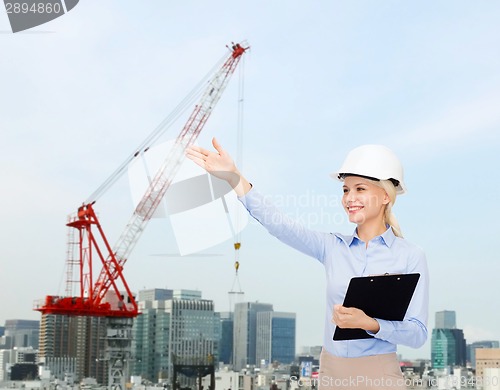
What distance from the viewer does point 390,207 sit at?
250 centimetres

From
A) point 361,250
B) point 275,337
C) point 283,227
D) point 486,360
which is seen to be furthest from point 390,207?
point 275,337

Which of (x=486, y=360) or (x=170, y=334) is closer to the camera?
(x=486, y=360)

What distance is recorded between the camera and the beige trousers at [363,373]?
2.30 m

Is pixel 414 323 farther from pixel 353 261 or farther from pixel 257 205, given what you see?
pixel 257 205

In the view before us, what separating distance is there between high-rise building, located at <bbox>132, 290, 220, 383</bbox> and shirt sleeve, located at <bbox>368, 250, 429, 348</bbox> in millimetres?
62420

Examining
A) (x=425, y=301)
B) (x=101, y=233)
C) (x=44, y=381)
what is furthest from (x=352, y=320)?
(x=44, y=381)

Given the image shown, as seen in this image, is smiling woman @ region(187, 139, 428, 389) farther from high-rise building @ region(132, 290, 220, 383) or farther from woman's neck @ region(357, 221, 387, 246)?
high-rise building @ region(132, 290, 220, 383)

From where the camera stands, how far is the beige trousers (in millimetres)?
2303

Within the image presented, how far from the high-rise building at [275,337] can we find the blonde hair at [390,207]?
6889 centimetres

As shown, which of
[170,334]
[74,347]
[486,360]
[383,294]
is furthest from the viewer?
[170,334]

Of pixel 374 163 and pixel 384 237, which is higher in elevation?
pixel 374 163

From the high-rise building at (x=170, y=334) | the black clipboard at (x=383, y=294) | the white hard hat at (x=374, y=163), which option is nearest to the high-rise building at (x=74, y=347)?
the high-rise building at (x=170, y=334)

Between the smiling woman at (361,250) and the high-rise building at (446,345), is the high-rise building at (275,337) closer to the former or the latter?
the high-rise building at (446,345)

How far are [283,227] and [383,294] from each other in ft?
1.31
